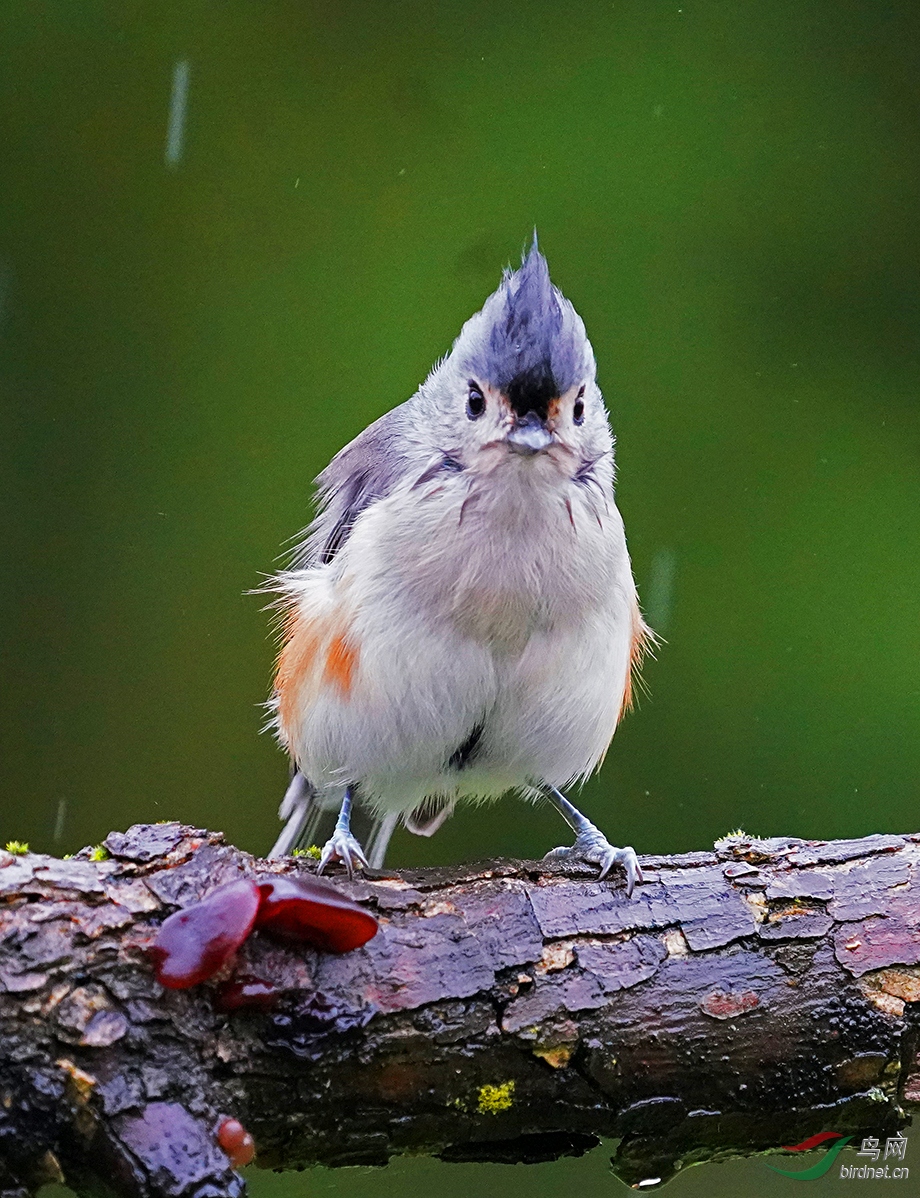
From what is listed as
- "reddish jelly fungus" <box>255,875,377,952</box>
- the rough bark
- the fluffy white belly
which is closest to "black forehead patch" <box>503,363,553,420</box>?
the fluffy white belly

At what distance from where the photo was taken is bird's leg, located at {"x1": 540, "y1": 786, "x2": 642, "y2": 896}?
249cm

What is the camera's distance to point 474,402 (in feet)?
8.86

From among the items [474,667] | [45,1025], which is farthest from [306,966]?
[474,667]

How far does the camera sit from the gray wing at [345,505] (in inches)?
119

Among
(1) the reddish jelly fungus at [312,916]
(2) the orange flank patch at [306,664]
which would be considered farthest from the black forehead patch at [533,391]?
(1) the reddish jelly fungus at [312,916]

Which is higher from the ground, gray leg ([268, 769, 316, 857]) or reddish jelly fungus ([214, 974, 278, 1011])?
reddish jelly fungus ([214, 974, 278, 1011])

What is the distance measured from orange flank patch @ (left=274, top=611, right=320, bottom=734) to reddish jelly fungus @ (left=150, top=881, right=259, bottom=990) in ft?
3.60

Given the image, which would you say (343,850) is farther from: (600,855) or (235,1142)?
(235,1142)

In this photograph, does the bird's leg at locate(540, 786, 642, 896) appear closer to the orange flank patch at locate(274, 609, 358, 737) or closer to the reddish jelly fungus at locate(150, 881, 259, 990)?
the orange flank patch at locate(274, 609, 358, 737)

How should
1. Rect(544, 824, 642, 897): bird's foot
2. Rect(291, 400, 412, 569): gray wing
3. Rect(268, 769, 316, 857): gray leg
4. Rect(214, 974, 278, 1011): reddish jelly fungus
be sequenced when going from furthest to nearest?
Rect(268, 769, 316, 857): gray leg
Rect(291, 400, 412, 569): gray wing
Rect(544, 824, 642, 897): bird's foot
Rect(214, 974, 278, 1011): reddish jelly fungus

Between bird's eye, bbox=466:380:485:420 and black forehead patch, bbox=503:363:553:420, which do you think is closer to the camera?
black forehead patch, bbox=503:363:553:420

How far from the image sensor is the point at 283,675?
128 inches

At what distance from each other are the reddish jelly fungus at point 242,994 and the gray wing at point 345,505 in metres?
1.19

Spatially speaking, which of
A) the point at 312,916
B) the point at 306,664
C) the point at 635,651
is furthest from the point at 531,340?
the point at 312,916
